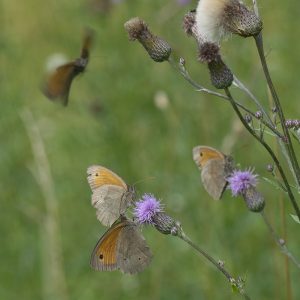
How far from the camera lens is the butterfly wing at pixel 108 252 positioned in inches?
116

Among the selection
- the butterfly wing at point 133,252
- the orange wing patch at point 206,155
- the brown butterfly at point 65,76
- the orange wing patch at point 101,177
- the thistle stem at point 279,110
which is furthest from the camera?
the brown butterfly at point 65,76

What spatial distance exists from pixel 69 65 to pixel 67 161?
2.80 metres

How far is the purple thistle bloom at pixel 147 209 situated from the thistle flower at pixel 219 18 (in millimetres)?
711

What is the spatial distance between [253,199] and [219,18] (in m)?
0.74

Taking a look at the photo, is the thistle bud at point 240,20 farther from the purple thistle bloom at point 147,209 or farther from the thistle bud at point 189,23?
the purple thistle bloom at point 147,209

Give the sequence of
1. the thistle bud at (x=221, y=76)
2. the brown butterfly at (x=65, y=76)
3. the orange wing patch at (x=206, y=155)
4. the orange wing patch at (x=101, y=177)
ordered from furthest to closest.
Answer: the brown butterfly at (x=65, y=76) < the orange wing patch at (x=206, y=155) < the orange wing patch at (x=101, y=177) < the thistle bud at (x=221, y=76)

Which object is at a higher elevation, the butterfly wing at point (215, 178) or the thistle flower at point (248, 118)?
the butterfly wing at point (215, 178)

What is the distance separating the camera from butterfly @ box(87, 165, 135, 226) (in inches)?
121

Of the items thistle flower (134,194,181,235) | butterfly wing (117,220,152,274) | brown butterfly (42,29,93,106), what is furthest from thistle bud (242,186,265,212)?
brown butterfly (42,29,93,106)

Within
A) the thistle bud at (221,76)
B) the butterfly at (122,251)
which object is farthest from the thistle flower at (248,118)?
the butterfly at (122,251)

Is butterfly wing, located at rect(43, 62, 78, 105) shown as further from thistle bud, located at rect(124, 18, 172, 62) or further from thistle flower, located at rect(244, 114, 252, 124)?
thistle flower, located at rect(244, 114, 252, 124)

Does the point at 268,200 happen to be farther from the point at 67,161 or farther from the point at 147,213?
the point at 147,213

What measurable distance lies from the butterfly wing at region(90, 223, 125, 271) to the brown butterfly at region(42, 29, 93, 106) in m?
1.26

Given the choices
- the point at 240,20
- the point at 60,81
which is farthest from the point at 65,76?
the point at 240,20
